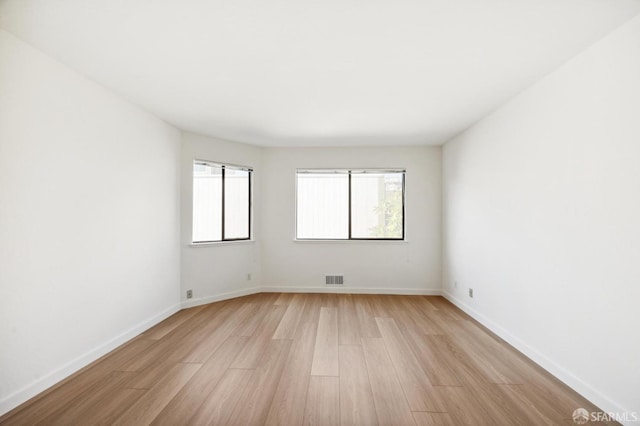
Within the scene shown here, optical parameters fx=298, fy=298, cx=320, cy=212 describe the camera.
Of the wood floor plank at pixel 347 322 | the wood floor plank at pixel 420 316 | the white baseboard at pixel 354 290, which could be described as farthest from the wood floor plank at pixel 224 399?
the white baseboard at pixel 354 290

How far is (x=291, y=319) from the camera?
3.84m

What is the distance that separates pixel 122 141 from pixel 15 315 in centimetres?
181

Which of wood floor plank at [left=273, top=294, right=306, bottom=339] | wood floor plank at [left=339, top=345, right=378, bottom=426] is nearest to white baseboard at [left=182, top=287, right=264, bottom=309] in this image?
wood floor plank at [left=273, top=294, right=306, bottom=339]

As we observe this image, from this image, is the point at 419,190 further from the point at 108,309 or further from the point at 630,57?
the point at 108,309

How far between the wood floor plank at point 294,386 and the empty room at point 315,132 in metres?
0.02

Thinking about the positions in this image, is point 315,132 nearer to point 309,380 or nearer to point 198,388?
point 309,380

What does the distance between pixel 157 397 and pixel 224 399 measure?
494mm

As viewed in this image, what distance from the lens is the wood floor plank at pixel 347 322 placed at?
3.20m

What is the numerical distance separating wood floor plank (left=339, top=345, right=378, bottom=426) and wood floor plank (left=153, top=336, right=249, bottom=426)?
1.00 m

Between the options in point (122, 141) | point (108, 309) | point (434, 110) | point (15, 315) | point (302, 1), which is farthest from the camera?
point (434, 110)

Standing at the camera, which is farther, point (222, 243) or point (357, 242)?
point (357, 242)

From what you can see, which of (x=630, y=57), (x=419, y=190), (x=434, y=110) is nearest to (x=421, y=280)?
(x=419, y=190)

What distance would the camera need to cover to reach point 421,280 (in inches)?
203

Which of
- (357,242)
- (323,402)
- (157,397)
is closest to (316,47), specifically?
(323,402)
